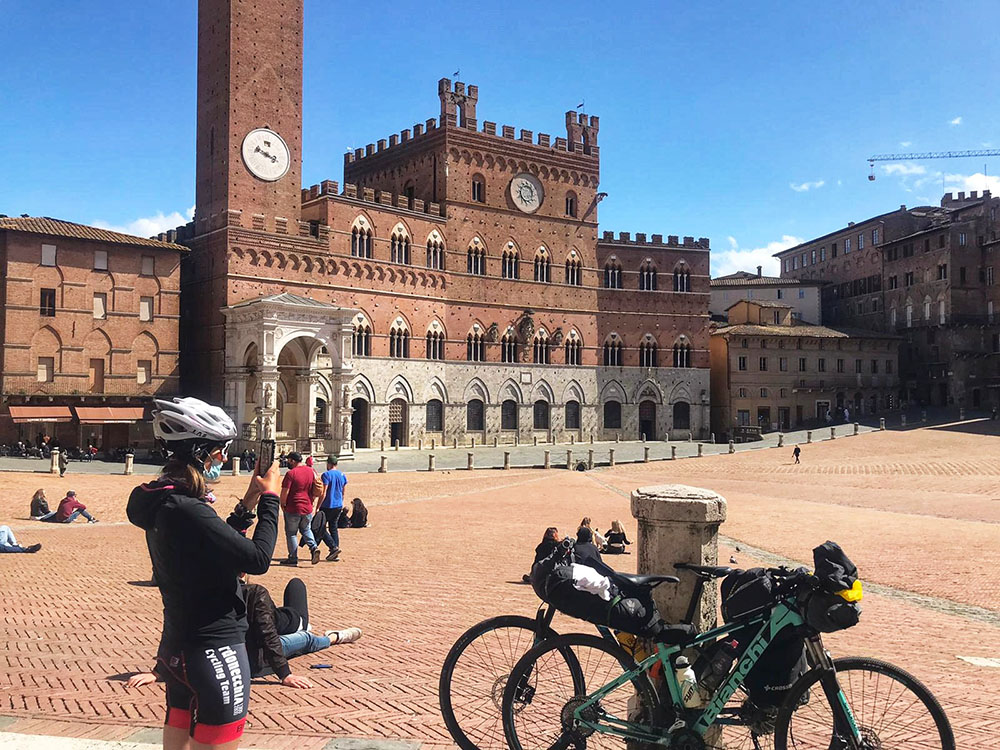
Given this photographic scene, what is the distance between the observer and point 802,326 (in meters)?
62.4

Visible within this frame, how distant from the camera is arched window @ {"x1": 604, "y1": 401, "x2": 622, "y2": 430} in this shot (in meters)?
55.2

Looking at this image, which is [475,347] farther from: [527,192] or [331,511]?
[331,511]

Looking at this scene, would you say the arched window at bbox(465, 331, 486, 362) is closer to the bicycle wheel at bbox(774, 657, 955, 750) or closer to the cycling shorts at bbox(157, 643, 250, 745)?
the bicycle wheel at bbox(774, 657, 955, 750)

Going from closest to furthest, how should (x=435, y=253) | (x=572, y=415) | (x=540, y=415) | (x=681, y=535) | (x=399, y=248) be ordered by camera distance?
1. (x=681, y=535)
2. (x=399, y=248)
3. (x=435, y=253)
4. (x=540, y=415)
5. (x=572, y=415)

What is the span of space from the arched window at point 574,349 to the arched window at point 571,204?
8.23 meters

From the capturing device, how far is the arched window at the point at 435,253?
48.1 meters

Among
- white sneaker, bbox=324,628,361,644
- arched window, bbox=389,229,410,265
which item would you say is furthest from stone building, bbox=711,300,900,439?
white sneaker, bbox=324,628,361,644

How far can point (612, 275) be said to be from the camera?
5616 centimetres

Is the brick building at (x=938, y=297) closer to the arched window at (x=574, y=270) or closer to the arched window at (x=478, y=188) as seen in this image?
the arched window at (x=574, y=270)

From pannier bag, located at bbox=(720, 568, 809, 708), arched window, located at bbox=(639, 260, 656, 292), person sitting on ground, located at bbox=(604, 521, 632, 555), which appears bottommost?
person sitting on ground, located at bbox=(604, 521, 632, 555)

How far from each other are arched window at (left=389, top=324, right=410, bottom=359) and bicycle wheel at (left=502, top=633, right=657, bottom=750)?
137 ft

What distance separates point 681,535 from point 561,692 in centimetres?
124

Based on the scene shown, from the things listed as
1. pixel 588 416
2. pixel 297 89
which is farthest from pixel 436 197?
pixel 588 416

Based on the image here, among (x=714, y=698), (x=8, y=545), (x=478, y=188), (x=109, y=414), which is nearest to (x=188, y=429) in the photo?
(x=714, y=698)
